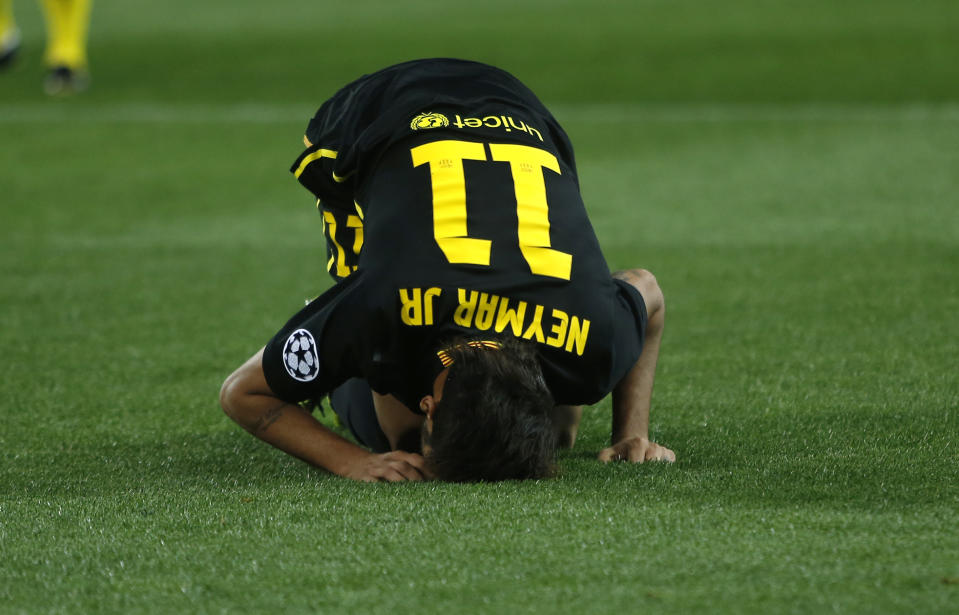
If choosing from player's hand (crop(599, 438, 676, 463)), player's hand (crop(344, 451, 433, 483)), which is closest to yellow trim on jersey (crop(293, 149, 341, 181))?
player's hand (crop(344, 451, 433, 483))

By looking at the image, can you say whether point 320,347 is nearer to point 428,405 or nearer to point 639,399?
point 428,405

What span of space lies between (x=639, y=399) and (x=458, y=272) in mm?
554

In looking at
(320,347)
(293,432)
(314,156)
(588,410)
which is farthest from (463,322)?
(588,410)

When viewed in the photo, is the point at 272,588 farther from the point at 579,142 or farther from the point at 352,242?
the point at 579,142

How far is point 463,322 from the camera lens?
101 inches

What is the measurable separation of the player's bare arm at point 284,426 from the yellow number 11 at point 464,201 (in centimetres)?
44

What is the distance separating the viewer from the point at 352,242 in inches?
125

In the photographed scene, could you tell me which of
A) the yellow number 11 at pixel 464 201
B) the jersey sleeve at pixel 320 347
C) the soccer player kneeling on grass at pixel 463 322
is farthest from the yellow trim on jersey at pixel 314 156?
the jersey sleeve at pixel 320 347

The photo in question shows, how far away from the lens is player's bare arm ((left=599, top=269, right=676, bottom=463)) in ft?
9.25

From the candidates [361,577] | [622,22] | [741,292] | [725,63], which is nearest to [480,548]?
[361,577]

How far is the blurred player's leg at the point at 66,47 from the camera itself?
11148 millimetres

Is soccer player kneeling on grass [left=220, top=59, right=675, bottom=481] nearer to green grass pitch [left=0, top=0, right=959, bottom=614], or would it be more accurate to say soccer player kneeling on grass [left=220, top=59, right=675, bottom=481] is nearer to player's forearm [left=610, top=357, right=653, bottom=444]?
player's forearm [left=610, top=357, right=653, bottom=444]

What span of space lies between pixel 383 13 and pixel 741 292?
46.7 ft

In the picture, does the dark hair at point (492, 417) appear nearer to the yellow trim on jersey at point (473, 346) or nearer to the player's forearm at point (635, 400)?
the yellow trim on jersey at point (473, 346)
